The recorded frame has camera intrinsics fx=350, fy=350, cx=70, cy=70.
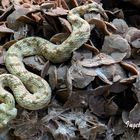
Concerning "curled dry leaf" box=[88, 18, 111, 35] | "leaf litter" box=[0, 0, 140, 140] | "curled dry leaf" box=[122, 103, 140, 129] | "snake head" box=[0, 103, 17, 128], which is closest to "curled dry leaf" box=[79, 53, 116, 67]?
"leaf litter" box=[0, 0, 140, 140]

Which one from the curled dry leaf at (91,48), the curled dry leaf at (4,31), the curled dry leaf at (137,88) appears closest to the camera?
the curled dry leaf at (137,88)

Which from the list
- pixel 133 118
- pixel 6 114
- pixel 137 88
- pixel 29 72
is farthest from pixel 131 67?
pixel 6 114

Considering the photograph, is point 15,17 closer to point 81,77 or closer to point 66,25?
point 66,25

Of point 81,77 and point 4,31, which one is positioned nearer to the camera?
point 81,77

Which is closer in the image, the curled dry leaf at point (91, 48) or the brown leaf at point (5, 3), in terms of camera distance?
the curled dry leaf at point (91, 48)

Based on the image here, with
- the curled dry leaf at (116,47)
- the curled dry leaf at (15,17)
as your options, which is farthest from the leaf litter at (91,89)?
the curled dry leaf at (15,17)

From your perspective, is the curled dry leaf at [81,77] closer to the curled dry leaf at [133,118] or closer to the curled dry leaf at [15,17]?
the curled dry leaf at [133,118]

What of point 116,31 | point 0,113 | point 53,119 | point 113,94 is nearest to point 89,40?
point 116,31
